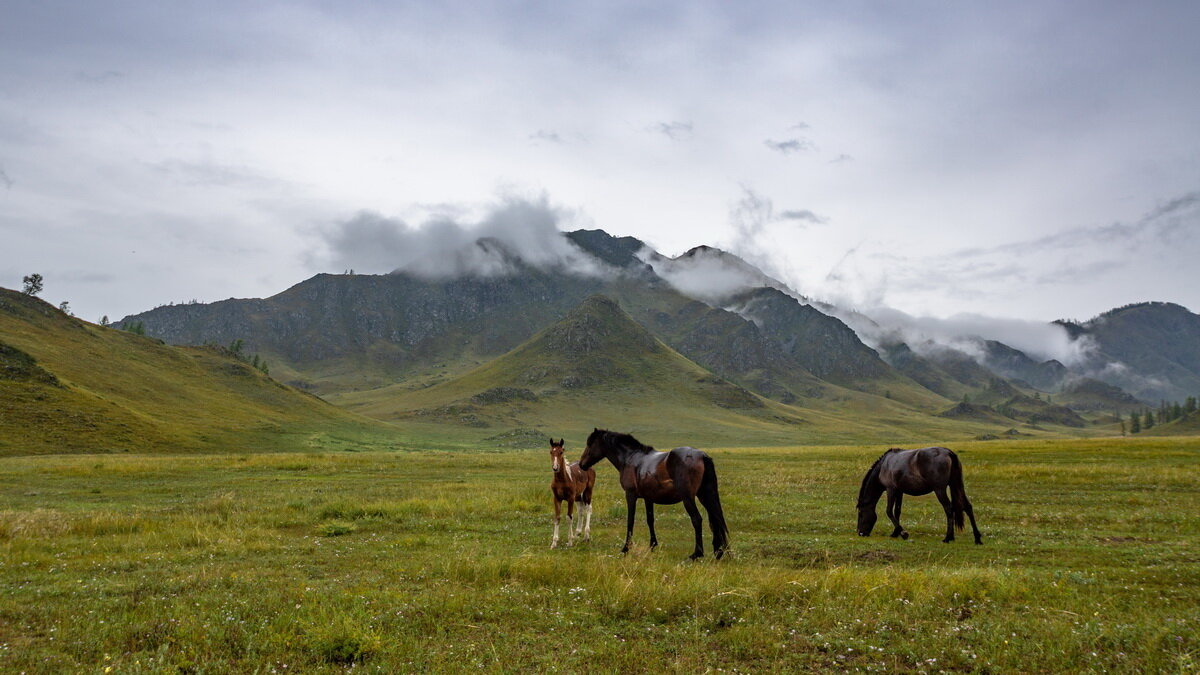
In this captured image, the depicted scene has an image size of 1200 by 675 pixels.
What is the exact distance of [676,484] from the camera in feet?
50.9

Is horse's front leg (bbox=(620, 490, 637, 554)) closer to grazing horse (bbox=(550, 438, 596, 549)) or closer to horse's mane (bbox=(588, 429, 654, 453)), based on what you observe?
horse's mane (bbox=(588, 429, 654, 453))

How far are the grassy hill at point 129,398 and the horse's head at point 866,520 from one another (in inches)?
3624

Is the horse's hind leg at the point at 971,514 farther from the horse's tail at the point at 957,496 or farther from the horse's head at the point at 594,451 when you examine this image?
the horse's head at the point at 594,451

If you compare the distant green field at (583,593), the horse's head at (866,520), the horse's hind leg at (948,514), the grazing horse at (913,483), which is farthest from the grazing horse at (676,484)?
the horse's hind leg at (948,514)

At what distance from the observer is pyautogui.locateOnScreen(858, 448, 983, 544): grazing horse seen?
60.0ft

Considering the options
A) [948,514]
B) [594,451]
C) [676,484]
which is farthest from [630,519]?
Answer: [948,514]

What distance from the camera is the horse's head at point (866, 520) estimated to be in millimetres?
18812

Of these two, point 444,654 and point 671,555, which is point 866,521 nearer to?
point 671,555

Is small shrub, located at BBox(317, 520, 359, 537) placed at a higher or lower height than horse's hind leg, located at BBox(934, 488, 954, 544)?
lower

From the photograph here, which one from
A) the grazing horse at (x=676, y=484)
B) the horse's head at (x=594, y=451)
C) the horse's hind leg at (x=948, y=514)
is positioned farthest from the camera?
the horse's head at (x=594, y=451)

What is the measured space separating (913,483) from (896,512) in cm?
114

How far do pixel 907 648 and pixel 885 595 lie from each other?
2.31 metres

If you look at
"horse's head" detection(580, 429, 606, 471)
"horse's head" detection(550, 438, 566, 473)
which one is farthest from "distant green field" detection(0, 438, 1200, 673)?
"horse's head" detection(580, 429, 606, 471)

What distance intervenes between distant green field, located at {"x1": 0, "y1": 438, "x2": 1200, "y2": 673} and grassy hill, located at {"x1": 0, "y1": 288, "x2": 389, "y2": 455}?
78363 mm
